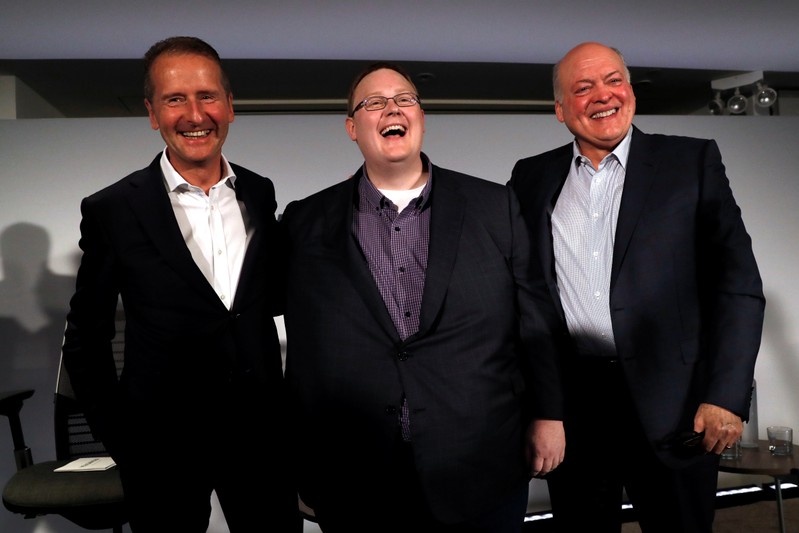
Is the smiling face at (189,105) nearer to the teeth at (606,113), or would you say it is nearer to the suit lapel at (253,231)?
the suit lapel at (253,231)

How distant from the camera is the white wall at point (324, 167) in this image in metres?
3.48

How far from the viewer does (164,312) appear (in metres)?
1.62

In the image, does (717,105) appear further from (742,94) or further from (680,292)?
(680,292)

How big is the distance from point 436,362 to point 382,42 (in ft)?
10.1

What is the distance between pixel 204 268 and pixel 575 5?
325 centimetres

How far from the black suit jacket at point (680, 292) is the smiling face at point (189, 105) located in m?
1.15

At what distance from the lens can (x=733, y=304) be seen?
1.81 metres

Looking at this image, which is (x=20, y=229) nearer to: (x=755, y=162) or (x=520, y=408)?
(x=520, y=408)

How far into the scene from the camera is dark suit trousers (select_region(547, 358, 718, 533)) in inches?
73.0

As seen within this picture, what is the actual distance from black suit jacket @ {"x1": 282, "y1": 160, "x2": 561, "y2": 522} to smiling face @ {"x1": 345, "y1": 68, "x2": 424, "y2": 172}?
136mm

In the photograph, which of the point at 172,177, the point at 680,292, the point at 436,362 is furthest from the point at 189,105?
the point at 680,292

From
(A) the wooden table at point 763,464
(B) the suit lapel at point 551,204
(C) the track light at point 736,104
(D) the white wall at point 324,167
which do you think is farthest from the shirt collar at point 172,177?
(C) the track light at point 736,104

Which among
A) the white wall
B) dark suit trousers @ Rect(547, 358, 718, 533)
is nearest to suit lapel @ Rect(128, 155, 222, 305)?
dark suit trousers @ Rect(547, 358, 718, 533)

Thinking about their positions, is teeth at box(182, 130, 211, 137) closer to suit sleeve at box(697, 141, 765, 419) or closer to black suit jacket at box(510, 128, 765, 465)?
black suit jacket at box(510, 128, 765, 465)
